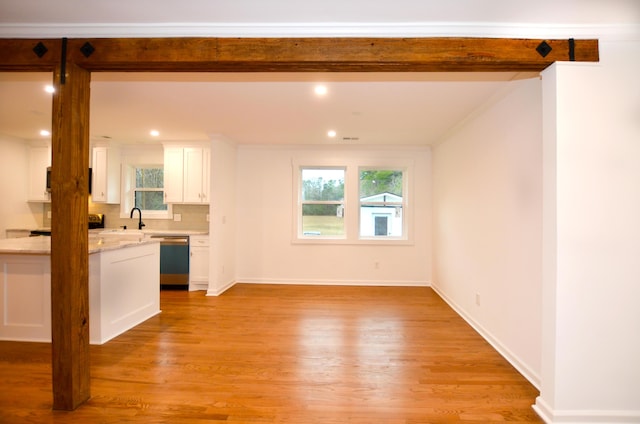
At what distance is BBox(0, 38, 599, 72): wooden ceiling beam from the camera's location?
6.47 feet

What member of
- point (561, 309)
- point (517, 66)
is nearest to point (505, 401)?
point (561, 309)

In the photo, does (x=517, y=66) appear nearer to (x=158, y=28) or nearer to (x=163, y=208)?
(x=158, y=28)

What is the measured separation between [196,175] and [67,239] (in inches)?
132

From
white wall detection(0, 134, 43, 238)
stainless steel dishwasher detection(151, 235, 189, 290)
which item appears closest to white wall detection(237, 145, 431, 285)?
stainless steel dishwasher detection(151, 235, 189, 290)

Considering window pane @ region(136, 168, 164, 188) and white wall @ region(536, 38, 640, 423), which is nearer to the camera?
white wall @ region(536, 38, 640, 423)

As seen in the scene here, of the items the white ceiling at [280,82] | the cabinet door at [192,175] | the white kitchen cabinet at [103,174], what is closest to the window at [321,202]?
the white ceiling at [280,82]

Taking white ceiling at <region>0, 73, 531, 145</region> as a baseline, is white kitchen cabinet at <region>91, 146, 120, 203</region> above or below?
below

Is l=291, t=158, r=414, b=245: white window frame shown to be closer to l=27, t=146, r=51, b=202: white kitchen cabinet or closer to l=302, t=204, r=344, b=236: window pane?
l=302, t=204, r=344, b=236: window pane

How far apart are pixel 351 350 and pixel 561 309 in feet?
5.55

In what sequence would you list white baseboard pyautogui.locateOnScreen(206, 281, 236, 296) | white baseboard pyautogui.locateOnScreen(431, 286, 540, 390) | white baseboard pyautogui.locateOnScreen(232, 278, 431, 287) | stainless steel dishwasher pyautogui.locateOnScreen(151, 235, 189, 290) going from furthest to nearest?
white baseboard pyautogui.locateOnScreen(232, 278, 431, 287) → stainless steel dishwasher pyautogui.locateOnScreen(151, 235, 189, 290) → white baseboard pyautogui.locateOnScreen(206, 281, 236, 296) → white baseboard pyautogui.locateOnScreen(431, 286, 540, 390)

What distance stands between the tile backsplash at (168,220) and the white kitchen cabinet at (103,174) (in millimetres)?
351

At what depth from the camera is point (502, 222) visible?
2.93 meters

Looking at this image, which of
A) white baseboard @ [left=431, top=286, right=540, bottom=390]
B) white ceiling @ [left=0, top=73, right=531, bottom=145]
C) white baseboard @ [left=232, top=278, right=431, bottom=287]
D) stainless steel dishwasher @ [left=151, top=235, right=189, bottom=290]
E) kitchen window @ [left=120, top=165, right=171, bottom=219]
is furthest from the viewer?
kitchen window @ [left=120, top=165, right=171, bottom=219]

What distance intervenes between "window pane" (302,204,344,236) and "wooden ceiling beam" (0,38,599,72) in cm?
368
